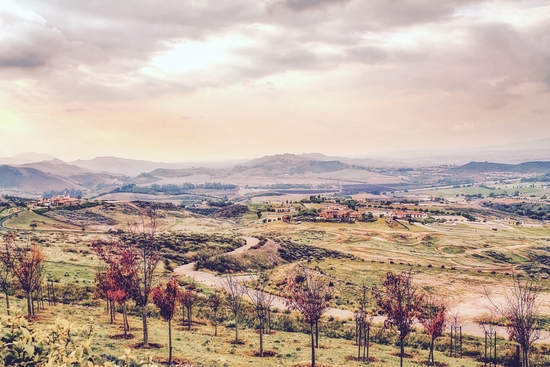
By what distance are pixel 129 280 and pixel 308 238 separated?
103351 mm

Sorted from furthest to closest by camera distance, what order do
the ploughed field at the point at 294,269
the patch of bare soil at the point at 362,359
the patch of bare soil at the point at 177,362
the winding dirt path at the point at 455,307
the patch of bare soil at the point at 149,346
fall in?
the winding dirt path at the point at 455,307 < the ploughed field at the point at 294,269 < the patch of bare soil at the point at 362,359 < the patch of bare soil at the point at 149,346 < the patch of bare soil at the point at 177,362

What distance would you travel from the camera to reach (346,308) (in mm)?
53500

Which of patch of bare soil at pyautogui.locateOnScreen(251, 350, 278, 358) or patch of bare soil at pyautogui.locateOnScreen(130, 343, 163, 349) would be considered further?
patch of bare soil at pyautogui.locateOnScreen(251, 350, 278, 358)

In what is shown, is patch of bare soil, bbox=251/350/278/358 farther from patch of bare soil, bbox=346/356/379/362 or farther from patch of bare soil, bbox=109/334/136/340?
patch of bare soil, bbox=109/334/136/340

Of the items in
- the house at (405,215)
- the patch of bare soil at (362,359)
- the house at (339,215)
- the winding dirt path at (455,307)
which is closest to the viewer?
the patch of bare soil at (362,359)

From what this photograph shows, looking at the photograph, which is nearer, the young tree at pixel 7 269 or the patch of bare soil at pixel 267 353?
the patch of bare soil at pixel 267 353

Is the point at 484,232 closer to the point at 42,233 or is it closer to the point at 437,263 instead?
the point at 437,263

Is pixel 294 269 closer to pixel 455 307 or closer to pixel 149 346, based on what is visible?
pixel 455 307

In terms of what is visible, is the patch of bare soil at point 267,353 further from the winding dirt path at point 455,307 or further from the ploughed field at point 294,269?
the winding dirt path at point 455,307

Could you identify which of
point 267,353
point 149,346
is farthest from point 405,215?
point 149,346

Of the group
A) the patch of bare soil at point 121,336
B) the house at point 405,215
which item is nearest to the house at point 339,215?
the house at point 405,215

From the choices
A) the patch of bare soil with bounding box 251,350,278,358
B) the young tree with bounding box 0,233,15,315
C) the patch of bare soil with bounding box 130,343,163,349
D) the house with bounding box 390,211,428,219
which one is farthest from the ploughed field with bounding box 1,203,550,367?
the house with bounding box 390,211,428,219

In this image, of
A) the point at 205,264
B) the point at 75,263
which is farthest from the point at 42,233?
the point at 205,264

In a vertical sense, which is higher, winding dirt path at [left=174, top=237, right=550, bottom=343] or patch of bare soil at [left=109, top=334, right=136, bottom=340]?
patch of bare soil at [left=109, top=334, right=136, bottom=340]
